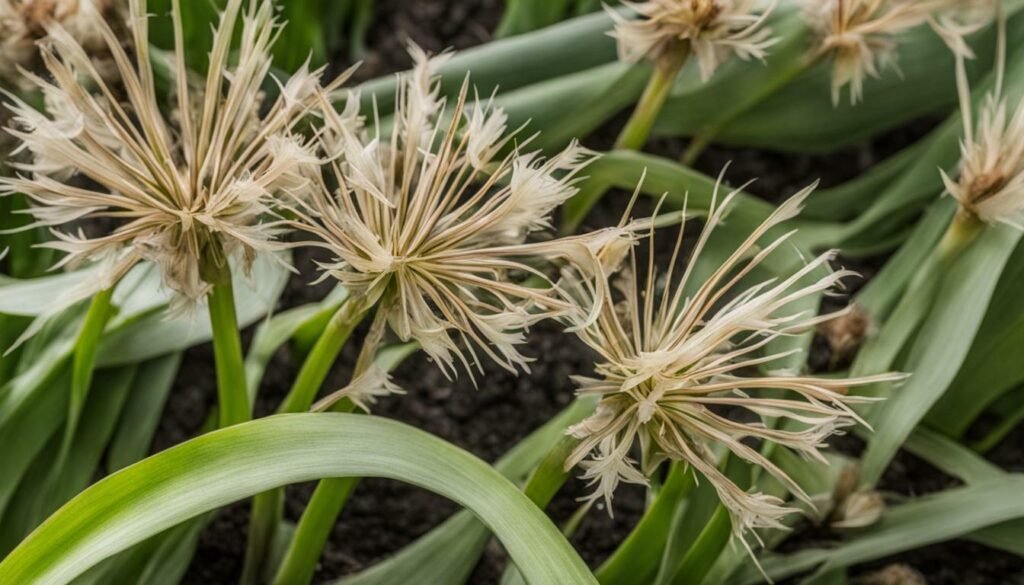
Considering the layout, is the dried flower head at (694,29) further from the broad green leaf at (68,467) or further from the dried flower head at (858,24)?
the broad green leaf at (68,467)

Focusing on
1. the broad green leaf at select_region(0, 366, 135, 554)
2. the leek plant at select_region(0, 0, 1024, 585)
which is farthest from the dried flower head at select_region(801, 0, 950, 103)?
the broad green leaf at select_region(0, 366, 135, 554)

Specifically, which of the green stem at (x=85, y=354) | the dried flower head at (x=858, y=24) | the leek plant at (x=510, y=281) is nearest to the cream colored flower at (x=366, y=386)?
the leek plant at (x=510, y=281)

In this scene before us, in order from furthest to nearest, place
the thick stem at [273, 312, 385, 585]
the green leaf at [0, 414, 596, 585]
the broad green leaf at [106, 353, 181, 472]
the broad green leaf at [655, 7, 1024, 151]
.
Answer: the broad green leaf at [655, 7, 1024, 151] → the broad green leaf at [106, 353, 181, 472] → the thick stem at [273, 312, 385, 585] → the green leaf at [0, 414, 596, 585]

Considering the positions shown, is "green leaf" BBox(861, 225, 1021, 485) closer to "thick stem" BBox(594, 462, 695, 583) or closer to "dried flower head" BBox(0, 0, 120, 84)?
"thick stem" BBox(594, 462, 695, 583)

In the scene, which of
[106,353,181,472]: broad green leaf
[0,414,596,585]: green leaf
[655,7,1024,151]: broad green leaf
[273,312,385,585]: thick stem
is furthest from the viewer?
[655,7,1024,151]: broad green leaf

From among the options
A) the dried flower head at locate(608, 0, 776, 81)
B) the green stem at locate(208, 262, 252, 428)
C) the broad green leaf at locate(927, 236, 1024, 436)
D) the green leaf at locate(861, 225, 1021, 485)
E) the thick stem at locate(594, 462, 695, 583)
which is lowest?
the broad green leaf at locate(927, 236, 1024, 436)

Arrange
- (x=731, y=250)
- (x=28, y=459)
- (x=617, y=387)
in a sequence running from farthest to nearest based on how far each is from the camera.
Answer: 1. (x=731, y=250)
2. (x=28, y=459)
3. (x=617, y=387)

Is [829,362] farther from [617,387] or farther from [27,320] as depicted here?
[27,320]

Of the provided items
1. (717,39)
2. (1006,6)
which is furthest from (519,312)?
(1006,6)
